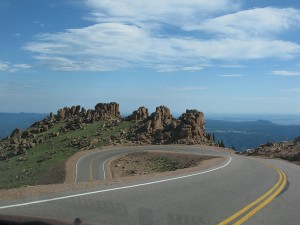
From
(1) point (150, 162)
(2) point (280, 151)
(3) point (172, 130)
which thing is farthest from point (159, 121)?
(2) point (280, 151)

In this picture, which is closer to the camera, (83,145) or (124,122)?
(83,145)

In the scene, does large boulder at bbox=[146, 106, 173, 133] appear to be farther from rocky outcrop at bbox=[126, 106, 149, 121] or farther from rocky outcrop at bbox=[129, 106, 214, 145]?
rocky outcrop at bbox=[126, 106, 149, 121]

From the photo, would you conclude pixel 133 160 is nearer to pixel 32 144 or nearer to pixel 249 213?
pixel 32 144

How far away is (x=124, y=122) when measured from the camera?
258 ft

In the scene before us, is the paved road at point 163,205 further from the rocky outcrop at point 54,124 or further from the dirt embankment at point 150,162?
the rocky outcrop at point 54,124

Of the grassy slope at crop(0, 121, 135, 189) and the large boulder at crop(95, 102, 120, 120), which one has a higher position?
the large boulder at crop(95, 102, 120, 120)

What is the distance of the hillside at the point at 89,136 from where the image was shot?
5847cm

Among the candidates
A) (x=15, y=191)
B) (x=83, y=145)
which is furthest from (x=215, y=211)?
(x=83, y=145)

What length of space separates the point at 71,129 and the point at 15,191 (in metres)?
69.4

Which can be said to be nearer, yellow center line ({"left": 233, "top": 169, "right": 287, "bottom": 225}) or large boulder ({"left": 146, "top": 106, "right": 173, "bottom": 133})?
yellow center line ({"left": 233, "top": 169, "right": 287, "bottom": 225})

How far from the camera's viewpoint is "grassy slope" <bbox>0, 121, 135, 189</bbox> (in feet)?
157

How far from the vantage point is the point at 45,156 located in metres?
60.7

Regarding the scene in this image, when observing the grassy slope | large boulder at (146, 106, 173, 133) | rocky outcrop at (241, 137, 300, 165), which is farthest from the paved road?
large boulder at (146, 106, 173, 133)

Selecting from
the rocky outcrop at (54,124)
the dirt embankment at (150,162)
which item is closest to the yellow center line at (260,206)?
the dirt embankment at (150,162)
